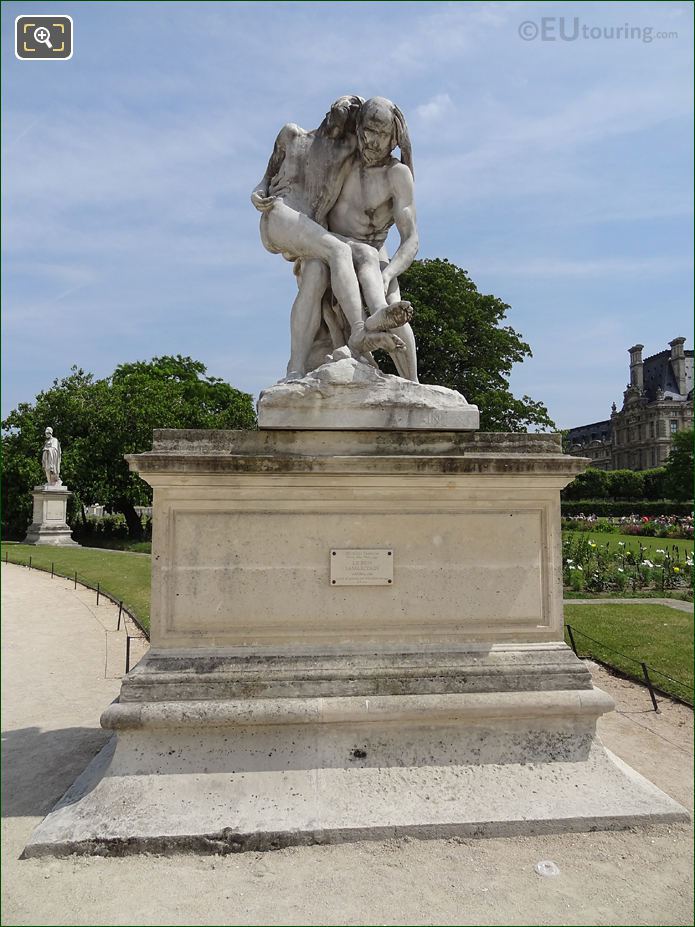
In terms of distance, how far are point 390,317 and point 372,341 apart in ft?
0.70

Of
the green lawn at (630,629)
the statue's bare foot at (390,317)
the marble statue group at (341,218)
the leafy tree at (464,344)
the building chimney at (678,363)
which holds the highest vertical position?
the building chimney at (678,363)

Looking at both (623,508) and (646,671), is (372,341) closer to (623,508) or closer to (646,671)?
(646,671)

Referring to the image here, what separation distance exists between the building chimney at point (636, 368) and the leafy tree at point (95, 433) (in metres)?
64.3

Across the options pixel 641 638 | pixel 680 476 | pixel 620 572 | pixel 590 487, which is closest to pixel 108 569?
pixel 620 572

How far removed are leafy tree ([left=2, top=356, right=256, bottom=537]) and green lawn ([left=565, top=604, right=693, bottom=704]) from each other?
74.3ft

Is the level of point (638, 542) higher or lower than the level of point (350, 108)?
lower

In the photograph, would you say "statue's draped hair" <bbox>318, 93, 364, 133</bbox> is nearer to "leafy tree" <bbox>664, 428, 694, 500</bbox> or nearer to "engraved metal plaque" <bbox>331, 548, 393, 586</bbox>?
"engraved metal plaque" <bbox>331, 548, 393, 586</bbox>

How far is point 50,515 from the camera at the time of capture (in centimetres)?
2881

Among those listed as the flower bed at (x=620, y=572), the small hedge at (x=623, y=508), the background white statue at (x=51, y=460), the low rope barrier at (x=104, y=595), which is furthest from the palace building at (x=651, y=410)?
the low rope barrier at (x=104, y=595)

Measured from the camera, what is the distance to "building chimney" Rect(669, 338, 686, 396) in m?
77.6

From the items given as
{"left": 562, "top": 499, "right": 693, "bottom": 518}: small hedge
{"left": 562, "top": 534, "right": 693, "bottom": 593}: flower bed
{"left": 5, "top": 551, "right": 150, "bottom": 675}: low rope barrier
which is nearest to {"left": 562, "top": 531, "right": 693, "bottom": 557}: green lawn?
{"left": 562, "top": 534, "right": 693, "bottom": 593}: flower bed

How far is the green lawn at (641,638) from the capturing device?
7.53 m

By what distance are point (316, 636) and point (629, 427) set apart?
286 feet

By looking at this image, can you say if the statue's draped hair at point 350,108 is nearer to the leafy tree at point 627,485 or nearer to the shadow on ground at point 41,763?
the shadow on ground at point 41,763
